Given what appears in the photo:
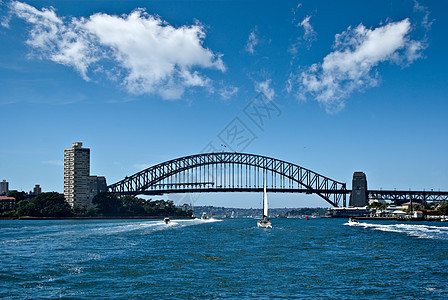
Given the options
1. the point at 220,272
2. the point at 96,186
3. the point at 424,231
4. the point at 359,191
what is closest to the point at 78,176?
the point at 96,186

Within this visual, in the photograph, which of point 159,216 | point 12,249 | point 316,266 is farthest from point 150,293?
point 159,216

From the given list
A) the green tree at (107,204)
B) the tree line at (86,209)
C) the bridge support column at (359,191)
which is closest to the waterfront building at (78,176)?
the tree line at (86,209)

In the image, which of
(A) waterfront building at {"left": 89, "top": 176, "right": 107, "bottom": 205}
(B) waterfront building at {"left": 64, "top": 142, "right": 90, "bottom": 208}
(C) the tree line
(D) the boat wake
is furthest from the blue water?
(A) waterfront building at {"left": 89, "top": 176, "right": 107, "bottom": 205}

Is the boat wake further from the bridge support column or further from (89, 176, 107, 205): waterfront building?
(89, 176, 107, 205): waterfront building

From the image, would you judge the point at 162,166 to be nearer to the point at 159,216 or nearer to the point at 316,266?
the point at 159,216

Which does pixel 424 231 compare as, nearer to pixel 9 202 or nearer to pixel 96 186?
pixel 96 186
